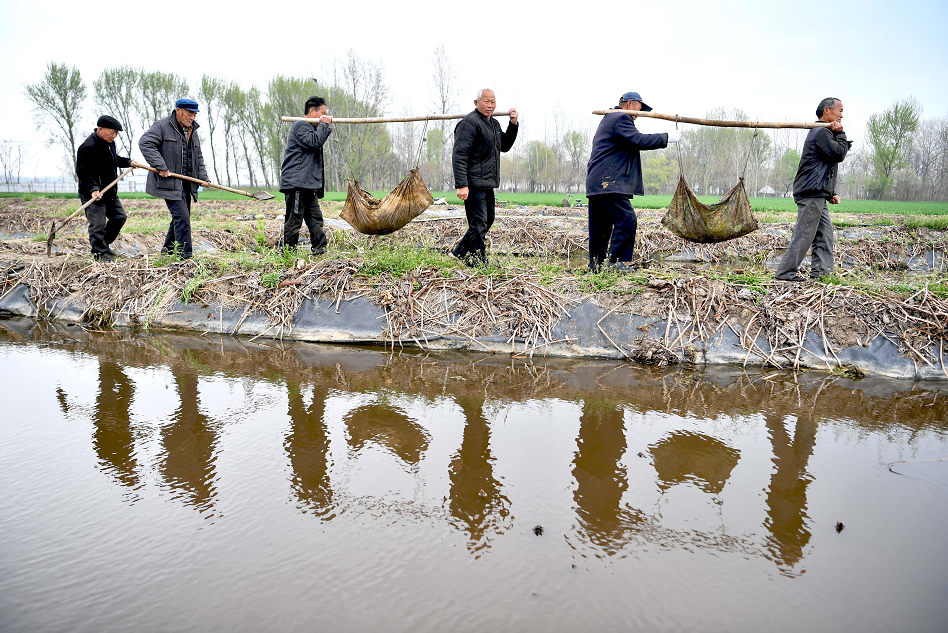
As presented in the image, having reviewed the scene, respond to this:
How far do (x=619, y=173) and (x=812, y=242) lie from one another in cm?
228

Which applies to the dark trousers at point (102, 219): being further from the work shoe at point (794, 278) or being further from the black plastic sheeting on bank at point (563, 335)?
the work shoe at point (794, 278)

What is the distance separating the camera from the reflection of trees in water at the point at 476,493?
237 centimetres

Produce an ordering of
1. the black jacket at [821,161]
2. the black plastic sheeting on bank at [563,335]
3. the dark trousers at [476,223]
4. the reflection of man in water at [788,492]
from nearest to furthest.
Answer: the reflection of man in water at [788,492] → the black plastic sheeting on bank at [563,335] → the black jacket at [821,161] → the dark trousers at [476,223]

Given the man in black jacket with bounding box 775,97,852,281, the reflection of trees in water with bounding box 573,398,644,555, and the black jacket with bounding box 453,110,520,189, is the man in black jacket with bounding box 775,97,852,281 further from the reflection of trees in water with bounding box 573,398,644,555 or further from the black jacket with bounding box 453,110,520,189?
the reflection of trees in water with bounding box 573,398,644,555

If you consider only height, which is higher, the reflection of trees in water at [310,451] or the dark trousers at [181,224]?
the dark trousers at [181,224]

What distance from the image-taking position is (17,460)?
2.92 meters

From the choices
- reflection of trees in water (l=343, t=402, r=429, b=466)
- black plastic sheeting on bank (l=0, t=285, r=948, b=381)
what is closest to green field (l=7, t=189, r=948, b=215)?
black plastic sheeting on bank (l=0, t=285, r=948, b=381)

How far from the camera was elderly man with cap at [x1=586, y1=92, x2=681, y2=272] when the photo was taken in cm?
590

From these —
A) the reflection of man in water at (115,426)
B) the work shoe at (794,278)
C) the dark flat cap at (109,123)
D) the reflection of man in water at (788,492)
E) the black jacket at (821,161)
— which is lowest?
the reflection of man in water at (788,492)

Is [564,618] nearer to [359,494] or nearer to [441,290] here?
[359,494]

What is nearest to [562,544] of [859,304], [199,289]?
[859,304]

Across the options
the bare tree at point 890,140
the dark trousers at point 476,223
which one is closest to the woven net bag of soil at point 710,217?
the dark trousers at point 476,223

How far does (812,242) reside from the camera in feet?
19.8

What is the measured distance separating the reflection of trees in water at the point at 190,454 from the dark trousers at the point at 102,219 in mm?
4975
